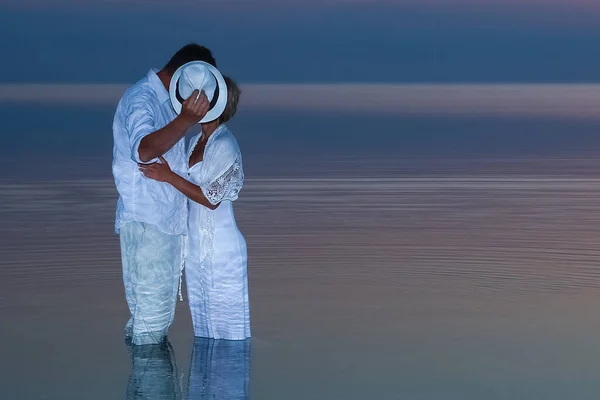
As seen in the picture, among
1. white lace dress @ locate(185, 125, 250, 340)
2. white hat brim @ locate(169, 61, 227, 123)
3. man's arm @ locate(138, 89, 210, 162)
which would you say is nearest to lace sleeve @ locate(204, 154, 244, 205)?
white lace dress @ locate(185, 125, 250, 340)

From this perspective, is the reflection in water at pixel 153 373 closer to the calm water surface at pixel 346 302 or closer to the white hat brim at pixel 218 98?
the calm water surface at pixel 346 302

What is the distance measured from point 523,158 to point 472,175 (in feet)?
8.72

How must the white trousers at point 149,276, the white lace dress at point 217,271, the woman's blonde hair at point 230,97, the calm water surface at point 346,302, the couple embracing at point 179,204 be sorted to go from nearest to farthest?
the calm water surface at point 346,302 → the couple embracing at point 179,204 → the woman's blonde hair at point 230,97 → the white trousers at point 149,276 → the white lace dress at point 217,271

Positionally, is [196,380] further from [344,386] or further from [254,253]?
[254,253]

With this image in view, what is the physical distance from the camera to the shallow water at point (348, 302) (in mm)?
5680

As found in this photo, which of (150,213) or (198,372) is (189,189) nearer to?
(150,213)

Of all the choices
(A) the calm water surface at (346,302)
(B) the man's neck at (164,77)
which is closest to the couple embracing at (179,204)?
(B) the man's neck at (164,77)

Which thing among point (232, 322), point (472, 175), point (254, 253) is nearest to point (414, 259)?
point (254, 253)

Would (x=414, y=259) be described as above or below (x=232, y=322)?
above

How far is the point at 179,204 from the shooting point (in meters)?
6.20

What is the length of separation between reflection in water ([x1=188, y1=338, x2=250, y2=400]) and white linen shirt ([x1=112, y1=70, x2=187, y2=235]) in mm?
584

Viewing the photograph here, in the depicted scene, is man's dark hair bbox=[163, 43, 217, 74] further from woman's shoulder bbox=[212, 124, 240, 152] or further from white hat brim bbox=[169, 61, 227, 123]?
woman's shoulder bbox=[212, 124, 240, 152]

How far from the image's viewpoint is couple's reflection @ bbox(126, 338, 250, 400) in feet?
17.9

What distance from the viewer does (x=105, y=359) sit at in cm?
602
